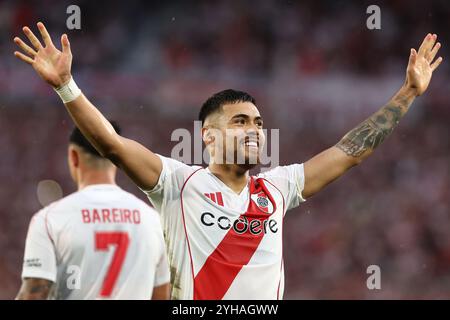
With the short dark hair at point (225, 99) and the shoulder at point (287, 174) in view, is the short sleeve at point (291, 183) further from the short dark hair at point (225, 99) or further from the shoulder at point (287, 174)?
the short dark hair at point (225, 99)

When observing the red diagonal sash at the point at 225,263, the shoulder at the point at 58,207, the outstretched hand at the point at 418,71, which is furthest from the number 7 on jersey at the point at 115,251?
the outstretched hand at the point at 418,71

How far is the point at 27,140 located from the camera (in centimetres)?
1457

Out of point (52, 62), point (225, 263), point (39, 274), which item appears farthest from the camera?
point (39, 274)

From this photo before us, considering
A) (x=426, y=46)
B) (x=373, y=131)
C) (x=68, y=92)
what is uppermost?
(x=426, y=46)

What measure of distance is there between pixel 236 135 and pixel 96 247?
110 cm

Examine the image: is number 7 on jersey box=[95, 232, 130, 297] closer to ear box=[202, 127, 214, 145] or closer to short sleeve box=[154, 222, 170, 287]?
short sleeve box=[154, 222, 170, 287]

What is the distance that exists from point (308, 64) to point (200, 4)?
9.31ft

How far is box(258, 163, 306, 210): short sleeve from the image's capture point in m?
4.55

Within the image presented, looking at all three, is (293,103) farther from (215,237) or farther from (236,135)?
(215,237)

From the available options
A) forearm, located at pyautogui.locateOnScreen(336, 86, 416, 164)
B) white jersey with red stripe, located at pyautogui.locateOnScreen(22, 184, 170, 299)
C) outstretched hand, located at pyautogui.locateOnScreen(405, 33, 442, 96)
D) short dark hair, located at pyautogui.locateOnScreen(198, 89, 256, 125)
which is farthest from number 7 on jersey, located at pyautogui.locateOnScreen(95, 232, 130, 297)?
outstretched hand, located at pyautogui.locateOnScreen(405, 33, 442, 96)

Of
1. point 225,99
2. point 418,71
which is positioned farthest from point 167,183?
point 418,71

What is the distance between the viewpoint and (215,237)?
4.15 metres

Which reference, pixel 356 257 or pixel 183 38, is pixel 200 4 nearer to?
pixel 183 38
